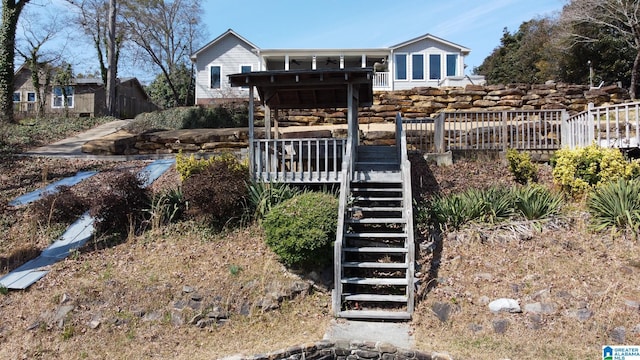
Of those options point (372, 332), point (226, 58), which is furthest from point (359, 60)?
point (372, 332)

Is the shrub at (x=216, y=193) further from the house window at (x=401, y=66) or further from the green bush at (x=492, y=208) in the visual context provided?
the house window at (x=401, y=66)

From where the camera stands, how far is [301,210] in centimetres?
749

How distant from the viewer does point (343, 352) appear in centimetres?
611

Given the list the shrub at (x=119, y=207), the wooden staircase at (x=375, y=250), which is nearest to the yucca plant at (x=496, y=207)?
the wooden staircase at (x=375, y=250)

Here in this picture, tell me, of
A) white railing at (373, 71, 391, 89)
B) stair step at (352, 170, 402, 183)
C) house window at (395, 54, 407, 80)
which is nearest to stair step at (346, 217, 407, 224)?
stair step at (352, 170, 402, 183)

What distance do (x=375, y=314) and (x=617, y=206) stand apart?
5.01 m

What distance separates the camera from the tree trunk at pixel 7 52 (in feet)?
68.0

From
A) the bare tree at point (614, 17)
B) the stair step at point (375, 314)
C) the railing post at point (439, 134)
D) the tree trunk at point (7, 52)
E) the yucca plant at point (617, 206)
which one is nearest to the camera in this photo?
the stair step at point (375, 314)

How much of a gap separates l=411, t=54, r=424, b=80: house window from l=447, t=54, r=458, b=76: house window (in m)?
1.67

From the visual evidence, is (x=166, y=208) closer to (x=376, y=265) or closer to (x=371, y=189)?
(x=371, y=189)

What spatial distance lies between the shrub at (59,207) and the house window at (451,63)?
2369 centimetres

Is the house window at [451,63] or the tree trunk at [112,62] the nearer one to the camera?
the tree trunk at [112,62]

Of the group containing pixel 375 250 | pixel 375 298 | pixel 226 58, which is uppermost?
pixel 226 58

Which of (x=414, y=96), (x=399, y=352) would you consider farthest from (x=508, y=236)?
(x=414, y=96)
